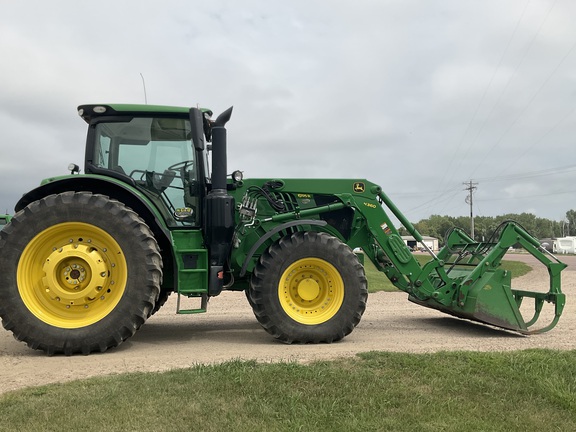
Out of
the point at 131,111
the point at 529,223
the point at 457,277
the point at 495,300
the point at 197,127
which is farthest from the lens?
the point at 529,223

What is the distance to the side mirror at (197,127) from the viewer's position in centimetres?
595

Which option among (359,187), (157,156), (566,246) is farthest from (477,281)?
(566,246)

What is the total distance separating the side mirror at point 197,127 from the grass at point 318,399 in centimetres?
269

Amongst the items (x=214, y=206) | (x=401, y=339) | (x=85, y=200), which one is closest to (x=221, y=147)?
(x=214, y=206)

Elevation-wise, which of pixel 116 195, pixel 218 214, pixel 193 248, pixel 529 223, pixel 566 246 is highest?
pixel 529 223

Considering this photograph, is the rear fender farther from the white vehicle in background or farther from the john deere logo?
the white vehicle in background

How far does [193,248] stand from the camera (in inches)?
243

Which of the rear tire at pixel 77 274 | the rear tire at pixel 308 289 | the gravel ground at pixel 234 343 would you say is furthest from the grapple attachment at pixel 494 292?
the rear tire at pixel 77 274

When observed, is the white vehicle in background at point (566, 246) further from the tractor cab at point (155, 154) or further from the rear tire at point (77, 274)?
the rear tire at point (77, 274)

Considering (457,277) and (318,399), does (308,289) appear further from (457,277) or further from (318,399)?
(318,399)

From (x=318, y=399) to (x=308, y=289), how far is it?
2.70 metres

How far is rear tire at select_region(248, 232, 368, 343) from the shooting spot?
6.14 metres

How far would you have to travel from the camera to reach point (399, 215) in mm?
7141

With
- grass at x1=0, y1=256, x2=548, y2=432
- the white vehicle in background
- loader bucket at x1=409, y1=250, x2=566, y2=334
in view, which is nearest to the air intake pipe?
grass at x1=0, y1=256, x2=548, y2=432
